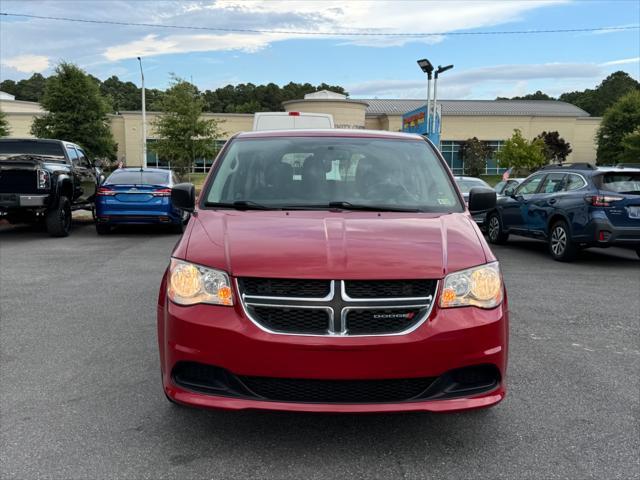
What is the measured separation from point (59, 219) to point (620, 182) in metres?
10.5

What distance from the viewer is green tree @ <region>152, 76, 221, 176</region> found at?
3347cm

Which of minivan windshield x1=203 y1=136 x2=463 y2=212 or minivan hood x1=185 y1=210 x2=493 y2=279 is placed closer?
minivan hood x1=185 y1=210 x2=493 y2=279

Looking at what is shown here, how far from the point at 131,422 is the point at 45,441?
47 centimetres

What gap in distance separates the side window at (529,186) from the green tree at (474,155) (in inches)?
1748

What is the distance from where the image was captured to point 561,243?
1035cm

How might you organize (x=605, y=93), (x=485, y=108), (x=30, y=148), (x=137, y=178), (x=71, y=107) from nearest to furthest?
(x=137, y=178) < (x=30, y=148) < (x=71, y=107) < (x=485, y=108) < (x=605, y=93)

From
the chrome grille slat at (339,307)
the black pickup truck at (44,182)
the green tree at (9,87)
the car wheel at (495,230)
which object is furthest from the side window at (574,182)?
the green tree at (9,87)

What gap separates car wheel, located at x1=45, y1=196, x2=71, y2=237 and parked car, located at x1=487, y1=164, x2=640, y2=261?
9.23 m

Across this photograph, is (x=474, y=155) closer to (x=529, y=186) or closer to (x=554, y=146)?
(x=554, y=146)

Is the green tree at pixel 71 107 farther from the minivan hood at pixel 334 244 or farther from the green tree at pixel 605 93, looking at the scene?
the green tree at pixel 605 93

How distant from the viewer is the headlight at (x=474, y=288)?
10.0 feet

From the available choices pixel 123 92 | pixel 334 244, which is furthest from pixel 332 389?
pixel 123 92

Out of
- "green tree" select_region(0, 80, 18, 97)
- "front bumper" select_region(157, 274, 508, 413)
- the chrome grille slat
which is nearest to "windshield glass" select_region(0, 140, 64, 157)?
"front bumper" select_region(157, 274, 508, 413)

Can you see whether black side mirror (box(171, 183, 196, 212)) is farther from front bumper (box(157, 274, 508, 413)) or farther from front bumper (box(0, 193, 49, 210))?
front bumper (box(0, 193, 49, 210))
